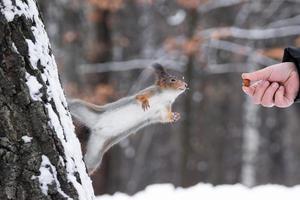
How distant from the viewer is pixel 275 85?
8.93 feet

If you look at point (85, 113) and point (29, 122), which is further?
point (85, 113)

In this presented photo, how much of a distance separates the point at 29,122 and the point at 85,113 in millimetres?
1026

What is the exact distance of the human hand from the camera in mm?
2694

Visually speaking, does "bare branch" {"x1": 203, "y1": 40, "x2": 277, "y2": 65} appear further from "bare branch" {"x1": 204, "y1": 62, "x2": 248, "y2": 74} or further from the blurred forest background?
"bare branch" {"x1": 204, "y1": 62, "x2": 248, "y2": 74}

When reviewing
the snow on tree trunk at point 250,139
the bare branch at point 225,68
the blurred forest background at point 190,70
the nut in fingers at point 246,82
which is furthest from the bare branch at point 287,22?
the nut in fingers at point 246,82

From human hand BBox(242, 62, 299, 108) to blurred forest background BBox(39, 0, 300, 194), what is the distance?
4.05 meters

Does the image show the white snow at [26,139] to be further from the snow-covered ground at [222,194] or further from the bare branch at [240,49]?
the bare branch at [240,49]

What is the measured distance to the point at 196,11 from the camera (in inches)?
410

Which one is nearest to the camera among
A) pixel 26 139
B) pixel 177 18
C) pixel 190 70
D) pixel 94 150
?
pixel 26 139

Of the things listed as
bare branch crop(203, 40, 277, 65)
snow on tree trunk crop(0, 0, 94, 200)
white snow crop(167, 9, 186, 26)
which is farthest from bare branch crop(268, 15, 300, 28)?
snow on tree trunk crop(0, 0, 94, 200)

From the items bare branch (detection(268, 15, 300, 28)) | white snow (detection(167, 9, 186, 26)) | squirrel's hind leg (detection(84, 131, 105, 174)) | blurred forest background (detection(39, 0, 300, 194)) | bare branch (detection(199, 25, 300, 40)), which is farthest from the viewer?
white snow (detection(167, 9, 186, 26))

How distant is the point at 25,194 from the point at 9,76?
357mm

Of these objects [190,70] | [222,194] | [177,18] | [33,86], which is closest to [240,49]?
[190,70]

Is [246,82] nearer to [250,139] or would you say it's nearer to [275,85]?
[275,85]
